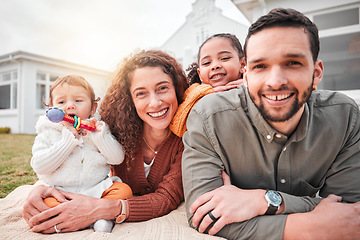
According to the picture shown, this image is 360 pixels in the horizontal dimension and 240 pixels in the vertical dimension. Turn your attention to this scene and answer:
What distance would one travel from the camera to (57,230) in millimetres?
1670

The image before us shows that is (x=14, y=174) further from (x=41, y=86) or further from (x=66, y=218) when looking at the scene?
(x=41, y=86)

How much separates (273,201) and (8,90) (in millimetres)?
16070

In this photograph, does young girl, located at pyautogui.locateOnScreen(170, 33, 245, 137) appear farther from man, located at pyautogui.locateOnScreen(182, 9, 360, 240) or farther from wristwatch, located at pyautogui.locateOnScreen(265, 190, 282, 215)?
wristwatch, located at pyautogui.locateOnScreen(265, 190, 282, 215)

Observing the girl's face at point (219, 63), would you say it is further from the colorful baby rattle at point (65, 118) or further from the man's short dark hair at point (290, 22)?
the colorful baby rattle at point (65, 118)

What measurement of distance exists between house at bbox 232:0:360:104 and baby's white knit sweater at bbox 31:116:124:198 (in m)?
5.34

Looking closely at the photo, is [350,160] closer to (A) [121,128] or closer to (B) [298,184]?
(B) [298,184]

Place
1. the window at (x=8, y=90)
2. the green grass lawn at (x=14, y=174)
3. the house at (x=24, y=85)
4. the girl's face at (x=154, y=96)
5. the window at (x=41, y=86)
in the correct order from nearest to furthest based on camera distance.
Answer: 1. the girl's face at (x=154, y=96)
2. the green grass lawn at (x=14, y=174)
3. the house at (x=24, y=85)
4. the window at (x=41, y=86)
5. the window at (x=8, y=90)

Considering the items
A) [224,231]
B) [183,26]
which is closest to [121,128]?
[224,231]

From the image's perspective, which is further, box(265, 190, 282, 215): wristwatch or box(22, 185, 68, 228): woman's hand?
box(22, 185, 68, 228): woman's hand

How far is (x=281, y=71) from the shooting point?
150cm

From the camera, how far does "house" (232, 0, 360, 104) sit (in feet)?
18.3

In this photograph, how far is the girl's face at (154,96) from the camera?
2119 mm

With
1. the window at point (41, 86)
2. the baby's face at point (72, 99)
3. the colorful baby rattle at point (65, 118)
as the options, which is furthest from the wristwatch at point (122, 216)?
the window at point (41, 86)

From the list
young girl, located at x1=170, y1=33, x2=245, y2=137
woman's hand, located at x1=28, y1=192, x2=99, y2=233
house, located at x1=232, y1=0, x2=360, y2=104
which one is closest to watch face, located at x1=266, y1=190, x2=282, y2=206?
woman's hand, located at x1=28, y1=192, x2=99, y2=233
